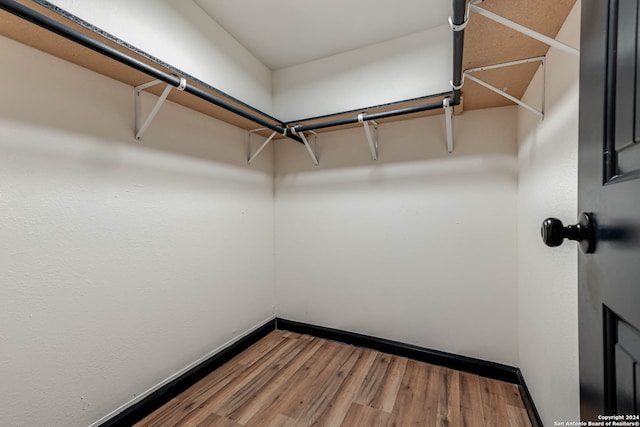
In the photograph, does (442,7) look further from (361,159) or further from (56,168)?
(56,168)

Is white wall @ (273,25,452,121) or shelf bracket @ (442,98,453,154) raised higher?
white wall @ (273,25,452,121)

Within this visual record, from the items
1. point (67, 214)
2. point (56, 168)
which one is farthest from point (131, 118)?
point (67, 214)

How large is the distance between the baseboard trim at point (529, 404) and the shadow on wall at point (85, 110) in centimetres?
232

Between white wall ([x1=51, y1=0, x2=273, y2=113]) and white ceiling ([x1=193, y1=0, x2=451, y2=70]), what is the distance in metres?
0.10

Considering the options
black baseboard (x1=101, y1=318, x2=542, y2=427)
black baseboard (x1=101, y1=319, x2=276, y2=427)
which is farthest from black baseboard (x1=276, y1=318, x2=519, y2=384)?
black baseboard (x1=101, y1=319, x2=276, y2=427)

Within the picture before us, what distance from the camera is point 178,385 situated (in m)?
1.54

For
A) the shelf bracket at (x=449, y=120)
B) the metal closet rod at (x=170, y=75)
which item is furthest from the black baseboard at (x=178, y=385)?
the shelf bracket at (x=449, y=120)

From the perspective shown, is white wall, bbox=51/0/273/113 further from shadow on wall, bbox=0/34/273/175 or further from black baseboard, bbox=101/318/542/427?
black baseboard, bbox=101/318/542/427

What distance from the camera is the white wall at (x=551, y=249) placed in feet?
2.89

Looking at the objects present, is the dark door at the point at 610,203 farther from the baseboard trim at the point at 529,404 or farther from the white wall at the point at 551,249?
the baseboard trim at the point at 529,404

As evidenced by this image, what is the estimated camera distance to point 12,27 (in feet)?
3.04

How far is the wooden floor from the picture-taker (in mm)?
1374

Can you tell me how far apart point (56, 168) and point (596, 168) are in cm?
172

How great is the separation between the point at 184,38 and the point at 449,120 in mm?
1662
